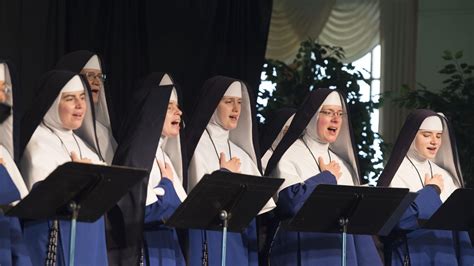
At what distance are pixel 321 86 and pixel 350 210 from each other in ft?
13.6

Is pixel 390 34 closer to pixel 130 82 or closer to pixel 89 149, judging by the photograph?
pixel 130 82

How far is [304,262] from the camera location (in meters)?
8.28

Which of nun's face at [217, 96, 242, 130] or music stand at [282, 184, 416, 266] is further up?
nun's face at [217, 96, 242, 130]

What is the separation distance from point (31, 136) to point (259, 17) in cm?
446

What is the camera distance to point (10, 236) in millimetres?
6871

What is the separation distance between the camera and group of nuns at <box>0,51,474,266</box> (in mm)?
7117

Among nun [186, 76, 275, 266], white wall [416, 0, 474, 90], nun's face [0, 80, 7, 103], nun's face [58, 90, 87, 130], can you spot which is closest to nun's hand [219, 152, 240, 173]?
nun [186, 76, 275, 266]

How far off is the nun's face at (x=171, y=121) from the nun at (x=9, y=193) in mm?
1160

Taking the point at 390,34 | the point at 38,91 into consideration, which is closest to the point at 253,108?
the point at 38,91

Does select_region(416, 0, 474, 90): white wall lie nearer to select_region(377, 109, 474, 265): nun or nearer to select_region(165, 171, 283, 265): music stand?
select_region(377, 109, 474, 265): nun

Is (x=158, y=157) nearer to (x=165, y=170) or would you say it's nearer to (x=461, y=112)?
(x=165, y=170)

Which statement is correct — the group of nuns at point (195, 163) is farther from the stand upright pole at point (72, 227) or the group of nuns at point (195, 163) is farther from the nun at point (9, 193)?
the stand upright pole at point (72, 227)

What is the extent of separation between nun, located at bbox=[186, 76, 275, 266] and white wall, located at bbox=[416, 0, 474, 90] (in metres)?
6.19

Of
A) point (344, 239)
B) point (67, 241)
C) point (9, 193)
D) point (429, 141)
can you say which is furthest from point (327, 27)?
point (9, 193)
